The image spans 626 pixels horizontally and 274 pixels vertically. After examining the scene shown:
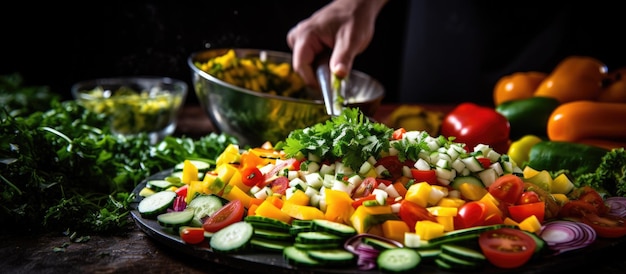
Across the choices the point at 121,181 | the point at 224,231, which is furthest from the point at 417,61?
the point at 224,231

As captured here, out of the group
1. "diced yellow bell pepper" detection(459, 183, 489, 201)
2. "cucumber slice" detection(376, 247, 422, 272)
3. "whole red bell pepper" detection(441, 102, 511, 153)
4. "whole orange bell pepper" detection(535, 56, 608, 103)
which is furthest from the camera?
"whole orange bell pepper" detection(535, 56, 608, 103)

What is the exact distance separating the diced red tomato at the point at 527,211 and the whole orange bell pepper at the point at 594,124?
1.25m

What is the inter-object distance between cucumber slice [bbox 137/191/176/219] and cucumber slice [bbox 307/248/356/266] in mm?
623

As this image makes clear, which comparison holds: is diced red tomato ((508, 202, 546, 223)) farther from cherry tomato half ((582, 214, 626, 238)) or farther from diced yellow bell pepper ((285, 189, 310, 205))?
diced yellow bell pepper ((285, 189, 310, 205))

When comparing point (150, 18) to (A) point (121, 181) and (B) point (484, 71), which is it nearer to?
(A) point (121, 181)

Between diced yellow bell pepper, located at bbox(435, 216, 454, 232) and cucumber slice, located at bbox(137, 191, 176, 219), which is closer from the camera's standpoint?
diced yellow bell pepper, located at bbox(435, 216, 454, 232)

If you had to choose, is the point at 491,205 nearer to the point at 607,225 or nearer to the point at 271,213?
the point at 607,225

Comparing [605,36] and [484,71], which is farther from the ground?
[605,36]

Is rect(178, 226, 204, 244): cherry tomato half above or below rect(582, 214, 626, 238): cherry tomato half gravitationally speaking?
below

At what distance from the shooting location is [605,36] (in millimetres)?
4574

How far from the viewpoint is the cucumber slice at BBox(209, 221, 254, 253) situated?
1.91 meters

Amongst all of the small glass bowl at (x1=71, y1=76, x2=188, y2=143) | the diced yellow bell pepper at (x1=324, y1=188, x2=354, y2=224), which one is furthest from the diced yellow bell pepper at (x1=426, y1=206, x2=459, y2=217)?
the small glass bowl at (x1=71, y1=76, x2=188, y2=143)

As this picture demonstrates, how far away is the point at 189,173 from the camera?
248cm

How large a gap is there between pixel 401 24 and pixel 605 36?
1469 millimetres
